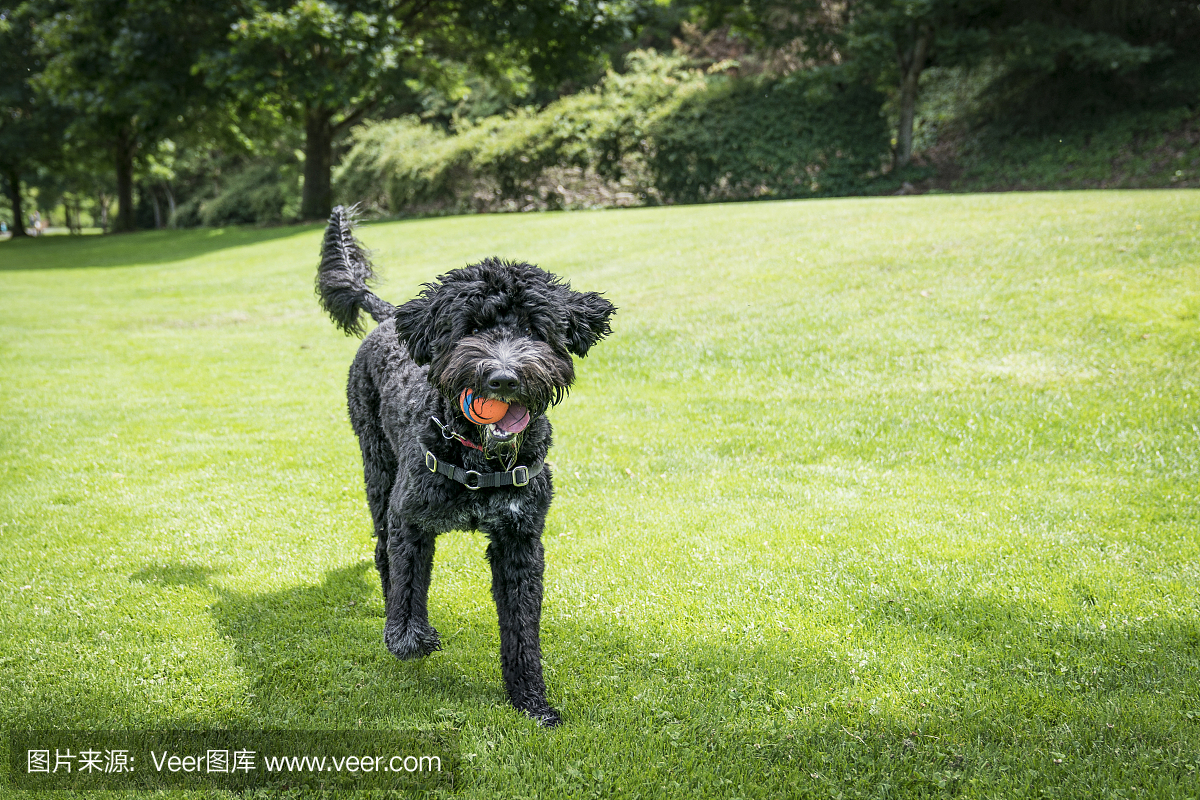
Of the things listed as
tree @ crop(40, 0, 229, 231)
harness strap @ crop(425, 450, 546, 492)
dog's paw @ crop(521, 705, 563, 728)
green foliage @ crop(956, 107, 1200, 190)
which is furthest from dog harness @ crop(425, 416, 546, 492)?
tree @ crop(40, 0, 229, 231)

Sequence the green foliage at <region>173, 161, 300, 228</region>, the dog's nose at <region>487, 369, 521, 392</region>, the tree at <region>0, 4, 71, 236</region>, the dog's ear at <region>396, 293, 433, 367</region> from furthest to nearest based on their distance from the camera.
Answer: the green foliage at <region>173, 161, 300, 228</region>
the tree at <region>0, 4, 71, 236</region>
the dog's ear at <region>396, 293, 433, 367</region>
the dog's nose at <region>487, 369, 521, 392</region>

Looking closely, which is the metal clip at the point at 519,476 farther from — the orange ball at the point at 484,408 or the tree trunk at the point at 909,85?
the tree trunk at the point at 909,85

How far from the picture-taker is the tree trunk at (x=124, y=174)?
Answer: 120 feet

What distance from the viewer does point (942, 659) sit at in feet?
12.6

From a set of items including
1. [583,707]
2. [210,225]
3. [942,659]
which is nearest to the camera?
[583,707]

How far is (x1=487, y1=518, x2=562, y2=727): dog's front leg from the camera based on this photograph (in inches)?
136

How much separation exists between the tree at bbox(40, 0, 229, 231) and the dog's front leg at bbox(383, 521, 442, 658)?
82.7 ft

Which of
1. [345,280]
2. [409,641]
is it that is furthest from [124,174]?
[409,641]

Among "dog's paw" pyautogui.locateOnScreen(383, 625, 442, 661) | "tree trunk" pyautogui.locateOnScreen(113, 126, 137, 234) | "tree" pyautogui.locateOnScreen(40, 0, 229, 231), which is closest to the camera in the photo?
"dog's paw" pyautogui.locateOnScreen(383, 625, 442, 661)

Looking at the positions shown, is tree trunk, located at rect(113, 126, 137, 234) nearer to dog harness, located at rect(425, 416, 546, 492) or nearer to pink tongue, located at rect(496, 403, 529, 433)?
dog harness, located at rect(425, 416, 546, 492)

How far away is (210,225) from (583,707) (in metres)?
43.0

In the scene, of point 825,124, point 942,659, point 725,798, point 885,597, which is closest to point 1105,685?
point 942,659

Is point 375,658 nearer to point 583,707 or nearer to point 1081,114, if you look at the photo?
point 583,707

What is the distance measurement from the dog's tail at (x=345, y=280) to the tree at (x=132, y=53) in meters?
23.1
